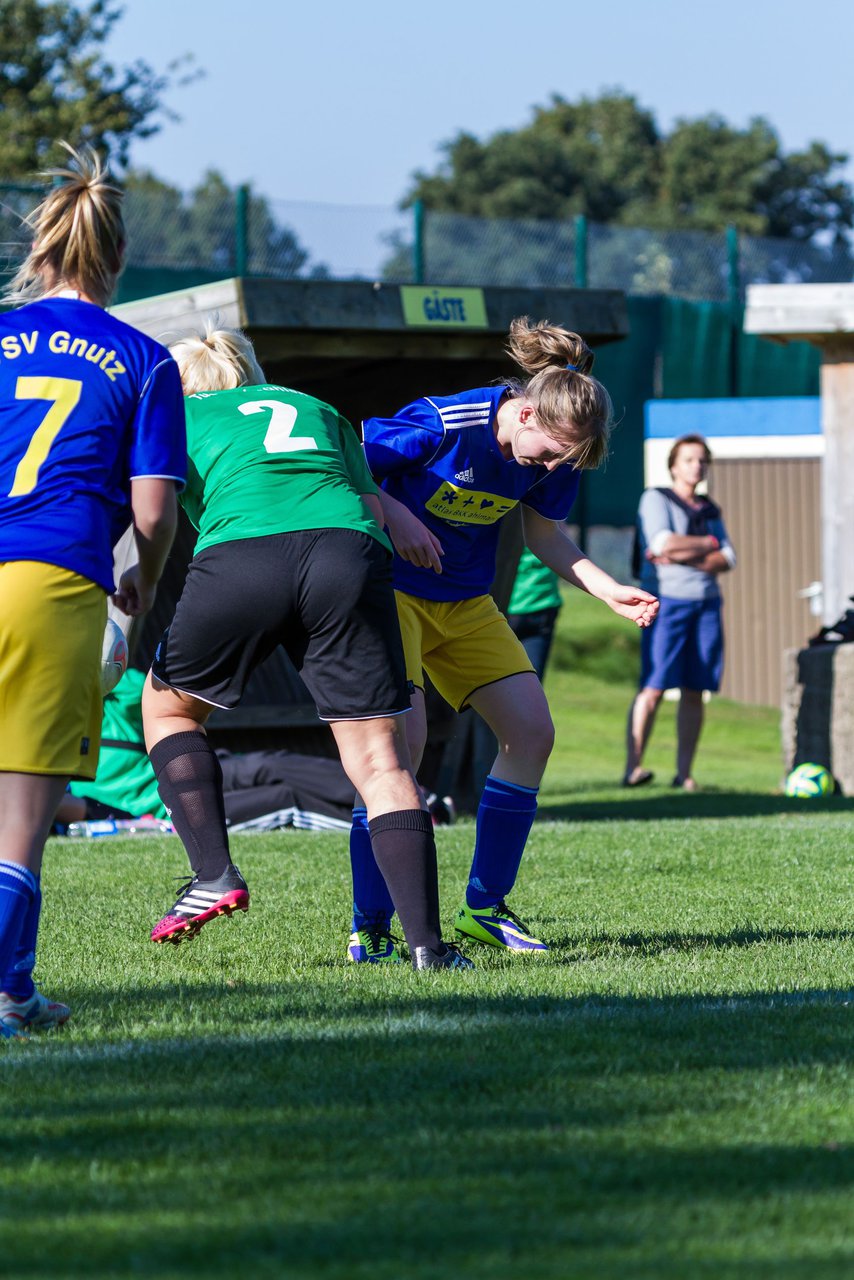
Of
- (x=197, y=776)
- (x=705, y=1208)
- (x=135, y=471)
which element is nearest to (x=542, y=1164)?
(x=705, y=1208)

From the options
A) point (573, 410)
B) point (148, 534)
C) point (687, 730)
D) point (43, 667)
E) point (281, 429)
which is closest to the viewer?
point (43, 667)

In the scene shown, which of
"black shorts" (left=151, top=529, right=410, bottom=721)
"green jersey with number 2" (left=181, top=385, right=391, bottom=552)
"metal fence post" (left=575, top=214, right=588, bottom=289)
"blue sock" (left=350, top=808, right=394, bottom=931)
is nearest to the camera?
"black shorts" (left=151, top=529, right=410, bottom=721)

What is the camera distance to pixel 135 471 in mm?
3871

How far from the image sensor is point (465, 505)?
17.2ft

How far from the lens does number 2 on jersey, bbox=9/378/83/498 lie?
12.5ft

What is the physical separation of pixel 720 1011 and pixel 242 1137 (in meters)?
1.47

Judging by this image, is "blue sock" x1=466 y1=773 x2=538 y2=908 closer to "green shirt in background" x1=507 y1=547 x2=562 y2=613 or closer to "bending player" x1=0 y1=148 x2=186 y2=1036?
"bending player" x1=0 y1=148 x2=186 y2=1036

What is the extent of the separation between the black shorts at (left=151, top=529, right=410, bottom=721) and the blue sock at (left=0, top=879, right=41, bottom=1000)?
943mm

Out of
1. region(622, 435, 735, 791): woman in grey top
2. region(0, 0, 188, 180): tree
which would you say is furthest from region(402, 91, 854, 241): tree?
region(622, 435, 735, 791): woman in grey top

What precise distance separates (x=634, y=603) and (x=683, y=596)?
6749mm

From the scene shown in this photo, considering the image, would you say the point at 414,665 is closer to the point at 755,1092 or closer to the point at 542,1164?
the point at 755,1092

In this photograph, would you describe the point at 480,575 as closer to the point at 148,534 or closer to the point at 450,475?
the point at 450,475

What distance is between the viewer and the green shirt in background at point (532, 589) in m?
11.5

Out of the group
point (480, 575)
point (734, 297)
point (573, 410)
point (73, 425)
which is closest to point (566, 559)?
point (480, 575)
